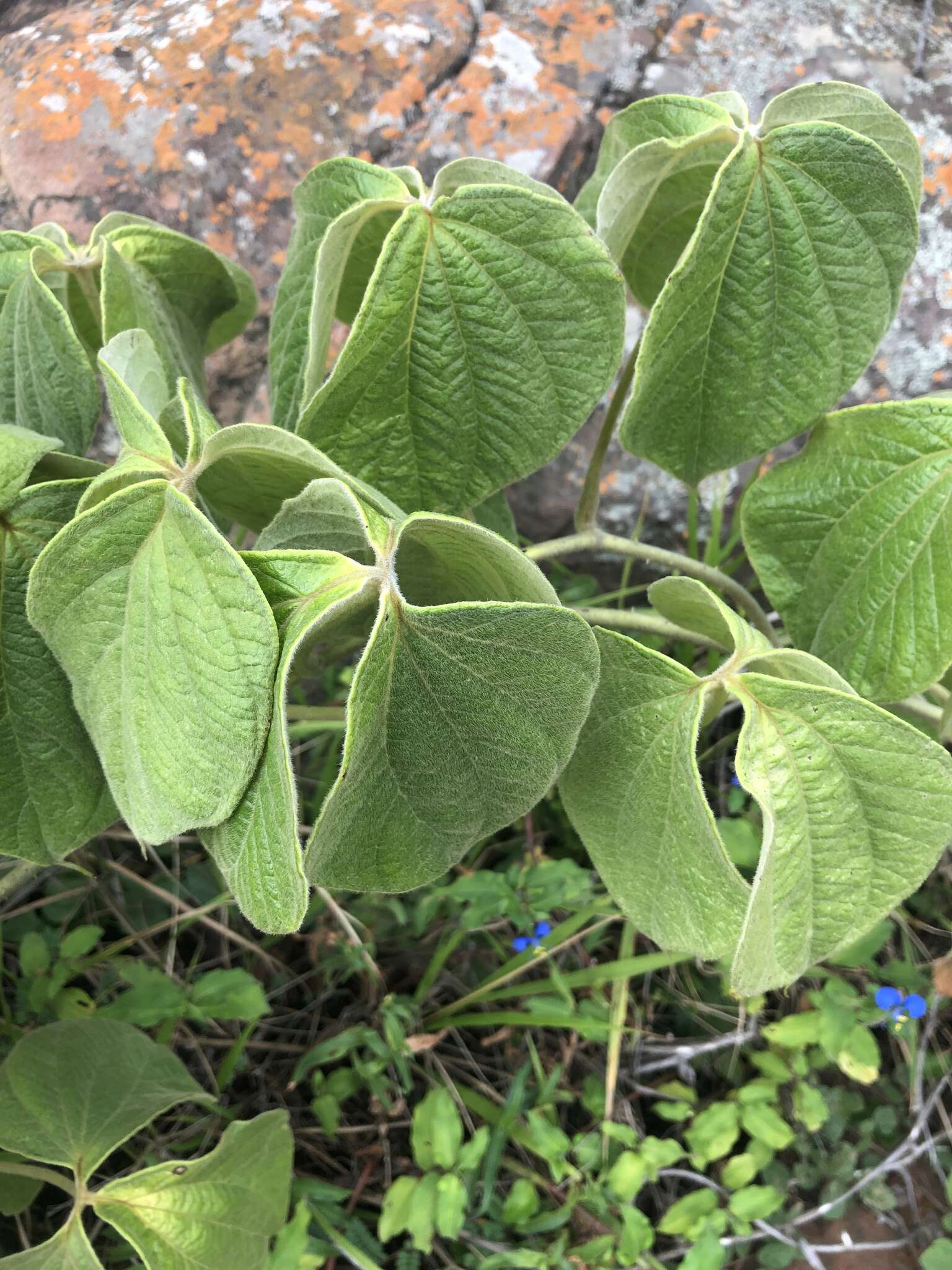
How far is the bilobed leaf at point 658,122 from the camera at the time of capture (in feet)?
2.27

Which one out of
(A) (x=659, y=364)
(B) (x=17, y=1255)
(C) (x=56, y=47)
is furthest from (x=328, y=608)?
(C) (x=56, y=47)


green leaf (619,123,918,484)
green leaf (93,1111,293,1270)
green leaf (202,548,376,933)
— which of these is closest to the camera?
green leaf (202,548,376,933)

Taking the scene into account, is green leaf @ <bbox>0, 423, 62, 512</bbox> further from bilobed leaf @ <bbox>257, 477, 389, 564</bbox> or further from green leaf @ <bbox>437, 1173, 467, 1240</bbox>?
green leaf @ <bbox>437, 1173, 467, 1240</bbox>

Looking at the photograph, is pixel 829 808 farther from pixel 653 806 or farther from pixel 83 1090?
pixel 83 1090

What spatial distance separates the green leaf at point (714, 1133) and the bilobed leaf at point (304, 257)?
92 cm

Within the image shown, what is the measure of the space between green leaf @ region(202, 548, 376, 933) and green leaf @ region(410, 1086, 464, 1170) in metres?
0.65

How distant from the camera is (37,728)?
24.8 inches

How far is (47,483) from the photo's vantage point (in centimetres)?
59

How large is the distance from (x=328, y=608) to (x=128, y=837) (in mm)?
898

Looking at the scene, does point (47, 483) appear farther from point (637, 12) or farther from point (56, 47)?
point (637, 12)

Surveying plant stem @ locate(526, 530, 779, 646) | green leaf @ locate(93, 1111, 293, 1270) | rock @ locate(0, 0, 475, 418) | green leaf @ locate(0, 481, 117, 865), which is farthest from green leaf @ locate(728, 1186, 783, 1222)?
rock @ locate(0, 0, 475, 418)

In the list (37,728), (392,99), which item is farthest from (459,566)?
(392,99)

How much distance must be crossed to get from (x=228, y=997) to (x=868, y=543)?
78 cm

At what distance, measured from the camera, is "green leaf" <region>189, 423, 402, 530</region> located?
54cm
